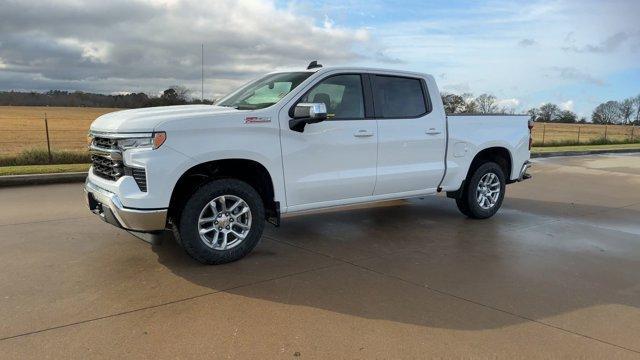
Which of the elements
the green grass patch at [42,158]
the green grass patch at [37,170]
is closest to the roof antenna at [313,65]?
the green grass patch at [37,170]

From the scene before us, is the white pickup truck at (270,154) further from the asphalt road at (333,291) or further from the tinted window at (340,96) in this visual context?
the asphalt road at (333,291)

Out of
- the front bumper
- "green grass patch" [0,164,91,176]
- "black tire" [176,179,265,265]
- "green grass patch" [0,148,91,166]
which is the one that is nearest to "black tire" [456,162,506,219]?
"black tire" [176,179,265,265]

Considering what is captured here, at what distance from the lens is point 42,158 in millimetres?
13414

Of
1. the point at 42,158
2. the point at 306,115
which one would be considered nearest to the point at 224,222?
the point at 306,115

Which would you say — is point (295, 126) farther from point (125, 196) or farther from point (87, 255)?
point (87, 255)

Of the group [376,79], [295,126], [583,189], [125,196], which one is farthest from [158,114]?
[583,189]

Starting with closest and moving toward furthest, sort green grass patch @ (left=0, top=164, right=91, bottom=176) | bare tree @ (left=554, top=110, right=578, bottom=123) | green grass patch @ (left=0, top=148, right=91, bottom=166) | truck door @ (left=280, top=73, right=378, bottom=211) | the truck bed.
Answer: truck door @ (left=280, top=73, right=378, bottom=211)
the truck bed
green grass patch @ (left=0, top=164, right=91, bottom=176)
green grass patch @ (left=0, top=148, right=91, bottom=166)
bare tree @ (left=554, top=110, right=578, bottom=123)

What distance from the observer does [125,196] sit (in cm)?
484

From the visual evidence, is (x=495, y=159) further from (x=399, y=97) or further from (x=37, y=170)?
(x=37, y=170)

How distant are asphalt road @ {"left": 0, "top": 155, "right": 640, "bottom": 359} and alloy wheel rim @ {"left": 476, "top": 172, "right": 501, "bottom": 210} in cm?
47

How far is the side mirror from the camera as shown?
17.4 feet

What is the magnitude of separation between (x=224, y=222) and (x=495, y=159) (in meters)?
4.66

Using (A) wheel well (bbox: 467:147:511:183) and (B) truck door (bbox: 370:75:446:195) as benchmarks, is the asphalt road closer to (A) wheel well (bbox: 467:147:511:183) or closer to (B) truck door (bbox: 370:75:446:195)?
(B) truck door (bbox: 370:75:446:195)

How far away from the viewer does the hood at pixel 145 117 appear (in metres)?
4.85
